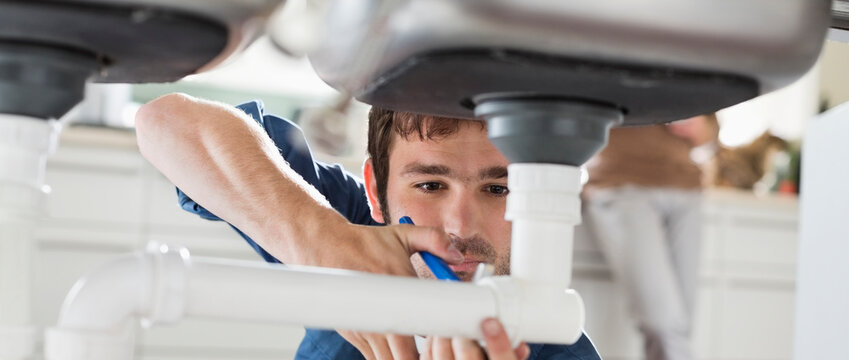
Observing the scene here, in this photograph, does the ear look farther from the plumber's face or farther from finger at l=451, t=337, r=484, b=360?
finger at l=451, t=337, r=484, b=360

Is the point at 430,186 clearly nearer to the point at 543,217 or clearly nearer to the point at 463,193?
the point at 463,193

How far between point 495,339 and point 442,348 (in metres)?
0.10

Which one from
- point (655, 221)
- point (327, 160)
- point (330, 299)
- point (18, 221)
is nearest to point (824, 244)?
point (330, 299)

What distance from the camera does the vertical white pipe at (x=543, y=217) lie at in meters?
0.43

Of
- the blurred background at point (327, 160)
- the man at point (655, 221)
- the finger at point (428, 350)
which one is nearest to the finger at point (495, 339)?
the finger at point (428, 350)

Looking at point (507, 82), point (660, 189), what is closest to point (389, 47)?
point (507, 82)

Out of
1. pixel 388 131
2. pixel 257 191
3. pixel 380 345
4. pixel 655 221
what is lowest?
pixel 380 345

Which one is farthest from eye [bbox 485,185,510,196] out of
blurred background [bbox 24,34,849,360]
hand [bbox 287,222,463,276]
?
blurred background [bbox 24,34,849,360]

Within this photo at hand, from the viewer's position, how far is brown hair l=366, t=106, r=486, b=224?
35.4 inches

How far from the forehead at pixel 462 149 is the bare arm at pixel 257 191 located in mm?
216

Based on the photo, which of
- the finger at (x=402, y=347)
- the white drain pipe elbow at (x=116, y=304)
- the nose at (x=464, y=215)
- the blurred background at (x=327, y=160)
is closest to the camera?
the white drain pipe elbow at (x=116, y=304)

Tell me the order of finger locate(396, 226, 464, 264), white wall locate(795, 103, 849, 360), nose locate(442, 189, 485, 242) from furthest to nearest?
1. nose locate(442, 189, 485, 242)
2. white wall locate(795, 103, 849, 360)
3. finger locate(396, 226, 464, 264)

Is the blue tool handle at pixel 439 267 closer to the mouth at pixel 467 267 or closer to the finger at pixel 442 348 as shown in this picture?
the finger at pixel 442 348

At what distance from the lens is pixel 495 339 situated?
0.42 meters
